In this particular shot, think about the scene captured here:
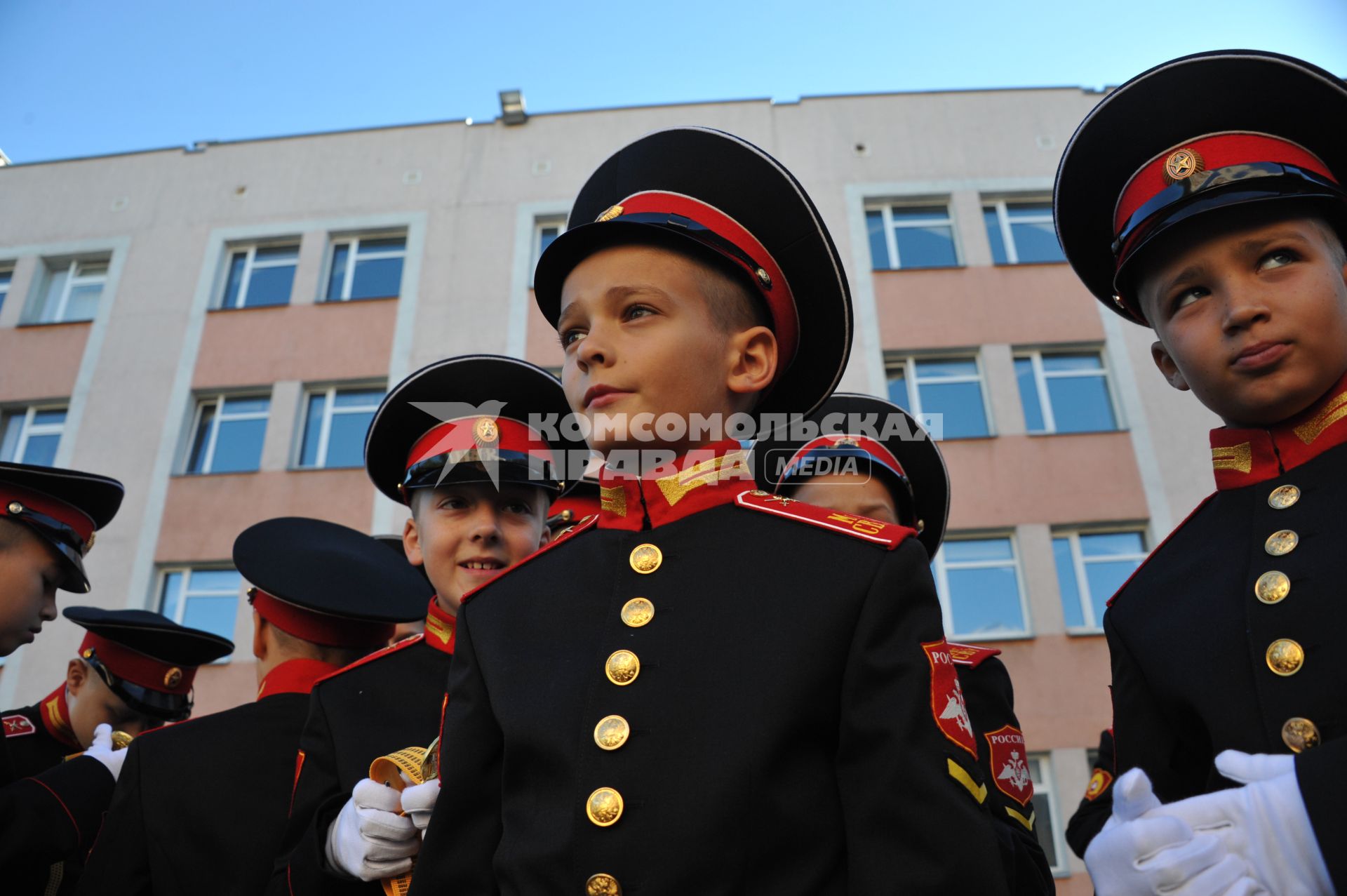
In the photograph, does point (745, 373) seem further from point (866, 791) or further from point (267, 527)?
point (267, 527)

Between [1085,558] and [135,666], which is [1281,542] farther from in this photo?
[1085,558]

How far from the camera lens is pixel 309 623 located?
3641 mm

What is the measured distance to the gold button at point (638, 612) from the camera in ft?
6.19

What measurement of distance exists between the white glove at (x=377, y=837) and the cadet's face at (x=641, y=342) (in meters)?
0.94

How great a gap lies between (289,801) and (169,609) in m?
12.6

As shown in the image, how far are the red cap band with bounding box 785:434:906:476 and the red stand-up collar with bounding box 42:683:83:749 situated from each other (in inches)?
141

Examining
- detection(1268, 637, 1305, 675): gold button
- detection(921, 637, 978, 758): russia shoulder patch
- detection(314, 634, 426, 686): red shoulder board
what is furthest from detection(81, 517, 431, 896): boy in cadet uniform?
detection(1268, 637, 1305, 675): gold button

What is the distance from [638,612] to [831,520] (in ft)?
1.38

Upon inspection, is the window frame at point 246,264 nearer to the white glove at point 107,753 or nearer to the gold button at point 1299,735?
the white glove at point 107,753

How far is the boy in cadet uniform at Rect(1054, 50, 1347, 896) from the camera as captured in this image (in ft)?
4.57

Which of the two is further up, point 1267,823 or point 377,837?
point 377,837

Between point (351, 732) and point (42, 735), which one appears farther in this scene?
point (42, 735)

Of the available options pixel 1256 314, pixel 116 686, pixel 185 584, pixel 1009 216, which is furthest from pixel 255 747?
pixel 1009 216

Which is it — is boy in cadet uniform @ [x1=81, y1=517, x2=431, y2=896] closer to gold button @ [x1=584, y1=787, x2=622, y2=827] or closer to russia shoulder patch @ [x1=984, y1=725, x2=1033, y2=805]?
gold button @ [x1=584, y1=787, x2=622, y2=827]
